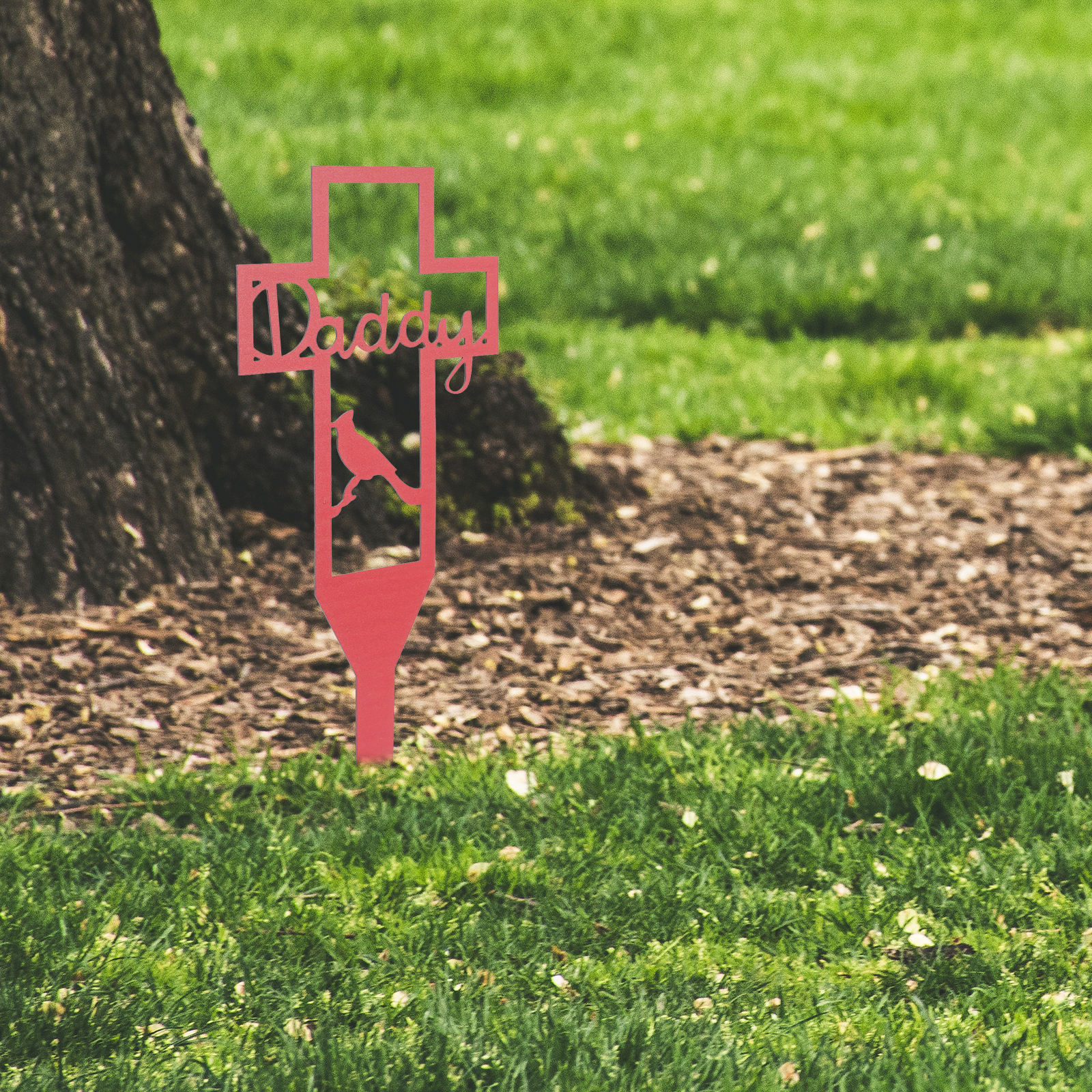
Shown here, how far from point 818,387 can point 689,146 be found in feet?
11.0

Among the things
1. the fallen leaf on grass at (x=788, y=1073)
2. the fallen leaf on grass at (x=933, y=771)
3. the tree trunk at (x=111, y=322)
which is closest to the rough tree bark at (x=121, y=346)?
the tree trunk at (x=111, y=322)

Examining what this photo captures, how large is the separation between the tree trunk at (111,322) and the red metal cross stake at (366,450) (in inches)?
29.7

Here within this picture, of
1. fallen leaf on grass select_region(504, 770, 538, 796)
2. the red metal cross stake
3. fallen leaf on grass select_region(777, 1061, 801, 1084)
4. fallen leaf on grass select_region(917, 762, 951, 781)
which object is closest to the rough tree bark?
the red metal cross stake

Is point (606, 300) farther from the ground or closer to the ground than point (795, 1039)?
farther from the ground

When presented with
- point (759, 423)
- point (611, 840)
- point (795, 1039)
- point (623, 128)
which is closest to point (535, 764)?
point (611, 840)

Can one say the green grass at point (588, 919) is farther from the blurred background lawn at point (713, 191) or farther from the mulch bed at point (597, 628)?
the blurred background lawn at point (713, 191)

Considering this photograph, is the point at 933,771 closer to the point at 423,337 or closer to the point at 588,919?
the point at 588,919

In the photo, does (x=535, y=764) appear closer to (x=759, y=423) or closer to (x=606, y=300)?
(x=759, y=423)

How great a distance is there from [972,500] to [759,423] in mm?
1033

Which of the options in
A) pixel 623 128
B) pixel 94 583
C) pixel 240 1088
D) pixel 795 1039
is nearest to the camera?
pixel 240 1088

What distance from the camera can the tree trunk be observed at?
355 centimetres

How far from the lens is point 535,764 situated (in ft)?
10.3

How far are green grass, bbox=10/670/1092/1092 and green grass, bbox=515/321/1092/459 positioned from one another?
6.61 ft

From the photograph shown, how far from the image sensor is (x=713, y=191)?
802 cm
